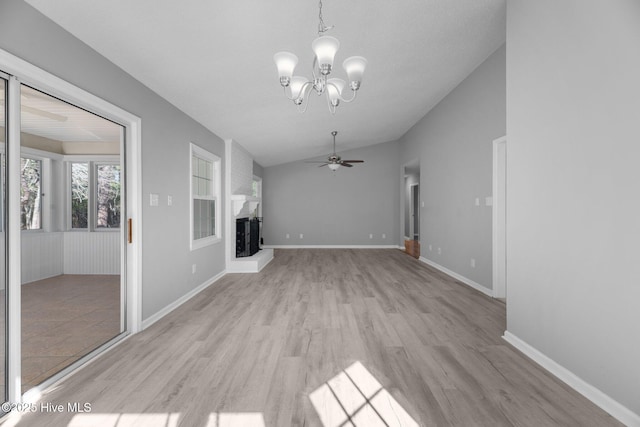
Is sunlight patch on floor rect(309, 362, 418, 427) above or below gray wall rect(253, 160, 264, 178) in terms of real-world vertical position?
below

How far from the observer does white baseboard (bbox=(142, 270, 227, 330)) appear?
300 cm

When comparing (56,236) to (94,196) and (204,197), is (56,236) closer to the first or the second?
(94,196)

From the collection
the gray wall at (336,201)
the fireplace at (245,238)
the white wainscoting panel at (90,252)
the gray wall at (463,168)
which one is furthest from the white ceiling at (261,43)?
the gray wall at (336,201)

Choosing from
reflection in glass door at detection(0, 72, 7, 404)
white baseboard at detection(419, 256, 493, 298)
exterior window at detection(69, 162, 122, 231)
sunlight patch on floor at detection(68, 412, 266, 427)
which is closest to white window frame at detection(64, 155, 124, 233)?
exterior window at detection(69, 162, 122, 231)

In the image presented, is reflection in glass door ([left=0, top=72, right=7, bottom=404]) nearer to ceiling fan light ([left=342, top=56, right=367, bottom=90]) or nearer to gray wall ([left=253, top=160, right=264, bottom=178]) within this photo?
ceiling fan light ([left=342, top=56, right=367, bottom=90])

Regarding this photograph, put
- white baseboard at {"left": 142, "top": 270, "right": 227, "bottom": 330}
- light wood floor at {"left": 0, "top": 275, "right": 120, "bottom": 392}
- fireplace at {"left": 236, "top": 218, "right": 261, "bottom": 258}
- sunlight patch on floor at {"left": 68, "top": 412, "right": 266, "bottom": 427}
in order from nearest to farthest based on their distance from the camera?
sunlight patch on floor at {"left": 68, "top": 412, "right": 266, "bottom": 427}, light wood floor at {"left": 0, "top": 275, "right": 120, "bottom": 392}, white baseboard at {"left": 142, "top": 270, "right": 227, "bottom": 330}, fireplace at {"left": 236, "top": 218, "right": 261, "bottom": 258}

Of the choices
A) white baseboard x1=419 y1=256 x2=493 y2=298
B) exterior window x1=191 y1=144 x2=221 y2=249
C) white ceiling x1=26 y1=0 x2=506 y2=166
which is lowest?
white baseboard x1=419 y1=256 x2=493 y2=298

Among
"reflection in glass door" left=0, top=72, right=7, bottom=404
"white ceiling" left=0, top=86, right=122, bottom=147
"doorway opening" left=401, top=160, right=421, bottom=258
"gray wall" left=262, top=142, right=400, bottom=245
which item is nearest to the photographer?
"reflection in glass door" left=0, top=72, right=7, bottom=404

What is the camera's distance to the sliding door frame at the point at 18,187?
1.71 m

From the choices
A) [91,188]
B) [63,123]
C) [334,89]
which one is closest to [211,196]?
[63,123]

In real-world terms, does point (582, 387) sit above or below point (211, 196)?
below

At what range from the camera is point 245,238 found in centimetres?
604

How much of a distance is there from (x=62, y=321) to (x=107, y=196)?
300 cm

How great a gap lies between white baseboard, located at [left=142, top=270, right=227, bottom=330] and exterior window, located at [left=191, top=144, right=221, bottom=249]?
607 mm
